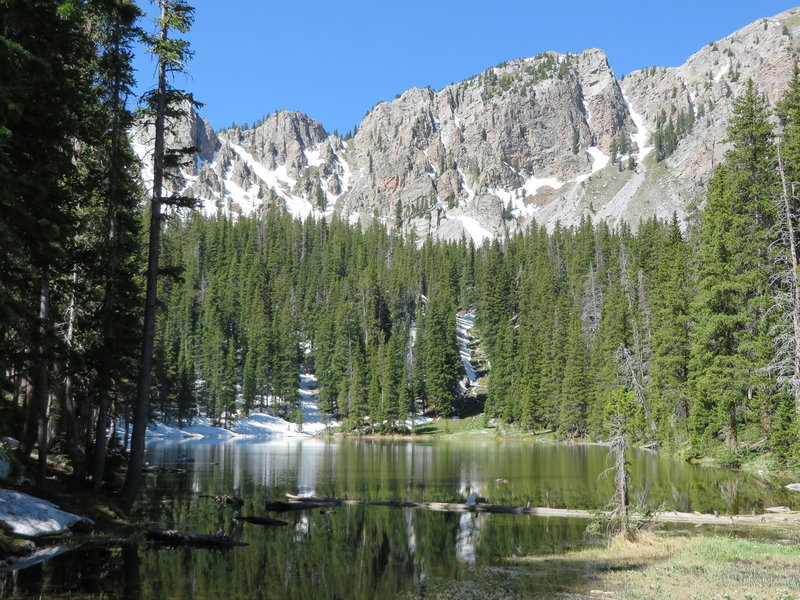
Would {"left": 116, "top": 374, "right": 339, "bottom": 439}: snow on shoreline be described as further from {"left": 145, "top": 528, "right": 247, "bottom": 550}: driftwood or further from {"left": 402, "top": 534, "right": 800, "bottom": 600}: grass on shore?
{"left": 402, "top": 534, "right": 800, "bottom": 600}: grass on shore

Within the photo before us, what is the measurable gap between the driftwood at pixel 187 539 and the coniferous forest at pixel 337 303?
4.19 metres

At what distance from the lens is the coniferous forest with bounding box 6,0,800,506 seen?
44.6 ft

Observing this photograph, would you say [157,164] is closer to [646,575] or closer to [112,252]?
[112,252]

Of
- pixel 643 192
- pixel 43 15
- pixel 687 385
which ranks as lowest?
pixel 687 385

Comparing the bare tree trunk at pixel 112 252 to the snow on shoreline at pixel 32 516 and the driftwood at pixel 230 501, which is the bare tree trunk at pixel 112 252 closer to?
the snow on shoreline at pixel 32 516

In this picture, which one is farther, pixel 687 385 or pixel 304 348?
pixel 304 348

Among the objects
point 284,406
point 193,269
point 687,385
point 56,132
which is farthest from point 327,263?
point 56,132

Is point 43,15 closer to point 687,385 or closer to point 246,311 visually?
point 687,385

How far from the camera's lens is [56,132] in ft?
42.2

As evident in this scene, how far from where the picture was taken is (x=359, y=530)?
66.9 feet

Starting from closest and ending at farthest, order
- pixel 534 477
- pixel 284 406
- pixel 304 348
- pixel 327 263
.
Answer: pixel 534 477
pixel 284 406
pixel 304 348
pixel 327 263

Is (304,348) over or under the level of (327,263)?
under

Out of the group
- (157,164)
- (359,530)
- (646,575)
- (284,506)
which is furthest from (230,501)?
(646,575)

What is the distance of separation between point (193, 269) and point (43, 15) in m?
123
